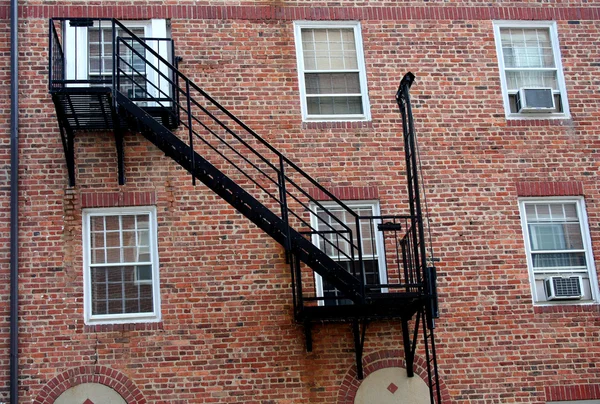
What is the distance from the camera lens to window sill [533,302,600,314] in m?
14.5

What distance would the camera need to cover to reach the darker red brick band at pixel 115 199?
14297 millimetres

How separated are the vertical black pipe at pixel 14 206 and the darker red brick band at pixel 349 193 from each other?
13.9 ft

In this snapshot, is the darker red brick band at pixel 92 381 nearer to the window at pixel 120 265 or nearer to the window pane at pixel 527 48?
the window at pixel 120 265

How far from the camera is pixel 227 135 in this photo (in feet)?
48.9

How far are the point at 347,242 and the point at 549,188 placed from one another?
322 centimetres

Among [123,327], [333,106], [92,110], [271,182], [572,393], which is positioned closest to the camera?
[123,327]

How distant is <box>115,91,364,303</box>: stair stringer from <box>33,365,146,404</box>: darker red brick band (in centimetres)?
287

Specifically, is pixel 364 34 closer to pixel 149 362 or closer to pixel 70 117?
pixel 70 117

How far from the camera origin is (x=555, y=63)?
16094 millimetres

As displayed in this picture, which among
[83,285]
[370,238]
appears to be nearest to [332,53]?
[370,238]

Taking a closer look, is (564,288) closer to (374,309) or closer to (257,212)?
(374,309)

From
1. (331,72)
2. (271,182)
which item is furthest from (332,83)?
(271,182)

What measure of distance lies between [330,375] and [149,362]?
2505mm

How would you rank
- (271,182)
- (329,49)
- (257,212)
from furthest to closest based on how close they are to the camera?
1. (329,49)
2. (271,182)
3. (257,212)
